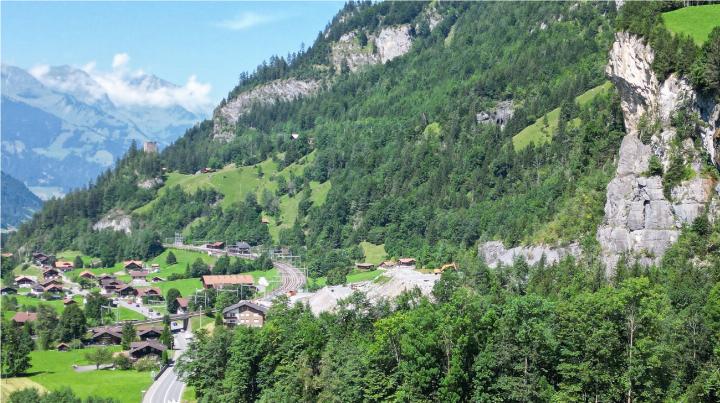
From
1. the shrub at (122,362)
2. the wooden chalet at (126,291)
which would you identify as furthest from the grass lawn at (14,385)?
the wooden chalet at (126,291)

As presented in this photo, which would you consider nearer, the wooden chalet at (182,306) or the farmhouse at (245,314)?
the farmhouse at (245,314)

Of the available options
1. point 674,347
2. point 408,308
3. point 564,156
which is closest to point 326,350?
point 408,308

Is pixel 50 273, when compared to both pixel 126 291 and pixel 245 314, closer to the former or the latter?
pixel 126 291

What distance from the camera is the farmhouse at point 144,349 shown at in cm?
10344

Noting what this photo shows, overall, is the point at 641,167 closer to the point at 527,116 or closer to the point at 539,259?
the point at 539,259

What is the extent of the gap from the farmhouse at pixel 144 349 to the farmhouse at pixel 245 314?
1533cm

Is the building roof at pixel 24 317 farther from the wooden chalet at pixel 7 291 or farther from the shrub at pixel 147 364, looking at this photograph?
the wooden chalet at pixel 7 291

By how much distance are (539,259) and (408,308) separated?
33771mm

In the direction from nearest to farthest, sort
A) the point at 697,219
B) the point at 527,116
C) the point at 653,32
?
the point at 697,219 < the point at 653,32 < the point at 527,116

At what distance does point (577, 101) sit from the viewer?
6432 inches

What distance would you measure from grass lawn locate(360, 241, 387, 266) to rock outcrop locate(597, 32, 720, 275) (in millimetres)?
68488

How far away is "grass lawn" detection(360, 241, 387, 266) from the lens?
163 m

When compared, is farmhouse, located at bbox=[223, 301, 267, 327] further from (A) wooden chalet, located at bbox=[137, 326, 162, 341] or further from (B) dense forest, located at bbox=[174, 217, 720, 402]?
(B) dense forest, located at bbox=[174, 217, 720, 402]

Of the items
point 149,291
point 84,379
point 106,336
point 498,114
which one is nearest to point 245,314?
point 106,336
